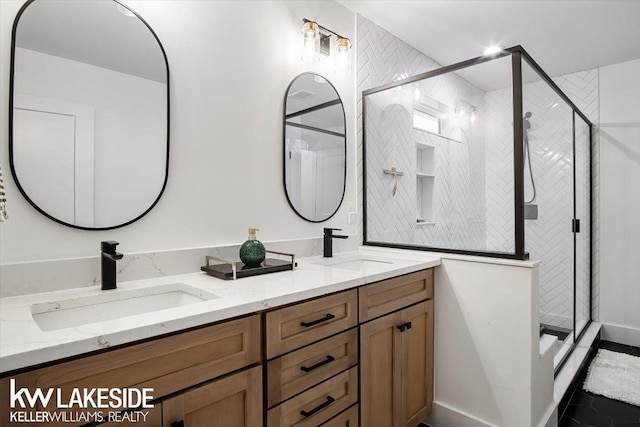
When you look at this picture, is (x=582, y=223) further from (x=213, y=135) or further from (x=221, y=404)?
(x=221, y=404)

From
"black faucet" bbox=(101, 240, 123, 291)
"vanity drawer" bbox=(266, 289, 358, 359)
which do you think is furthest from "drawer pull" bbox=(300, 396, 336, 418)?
"black faucet" bbox=(101, 240, 123, 291)

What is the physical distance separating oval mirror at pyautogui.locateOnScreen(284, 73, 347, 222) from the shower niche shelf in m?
0.82

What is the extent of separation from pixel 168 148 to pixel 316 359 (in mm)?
1066

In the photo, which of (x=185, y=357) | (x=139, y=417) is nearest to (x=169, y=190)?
(x=185, y=357)

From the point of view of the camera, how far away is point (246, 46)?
1.83 m

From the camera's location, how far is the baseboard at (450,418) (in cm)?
182

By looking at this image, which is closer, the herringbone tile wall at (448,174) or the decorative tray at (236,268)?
the decorative tray at (236,268)

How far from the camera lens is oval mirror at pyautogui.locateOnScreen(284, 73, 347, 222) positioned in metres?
2.03

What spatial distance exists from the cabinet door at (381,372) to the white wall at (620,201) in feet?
9.20

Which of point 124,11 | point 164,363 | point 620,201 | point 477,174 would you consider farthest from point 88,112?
point 620,201

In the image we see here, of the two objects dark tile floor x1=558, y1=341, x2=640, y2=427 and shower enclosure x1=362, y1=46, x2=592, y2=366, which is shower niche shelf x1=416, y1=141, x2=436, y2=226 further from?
dark tile floor x1=558, y1=341, x2=640, y2=427

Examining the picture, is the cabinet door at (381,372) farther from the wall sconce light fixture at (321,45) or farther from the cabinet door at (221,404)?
the wall sconce light fixture at (321,45)

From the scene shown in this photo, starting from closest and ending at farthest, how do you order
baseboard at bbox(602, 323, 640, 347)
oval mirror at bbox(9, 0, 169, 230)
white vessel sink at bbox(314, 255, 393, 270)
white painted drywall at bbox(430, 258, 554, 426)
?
oval mirror at bbox(9, 0, 169, 230), white painted drywall at bbox(430, 258, 554, 426), white vessel sink at bbox(314, 255, 393, 270), baseboard at bbox(602, 323, 640, 347)

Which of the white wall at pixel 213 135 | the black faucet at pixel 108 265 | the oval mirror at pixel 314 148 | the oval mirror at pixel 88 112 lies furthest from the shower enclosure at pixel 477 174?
the black faucet at pixel 108 265
